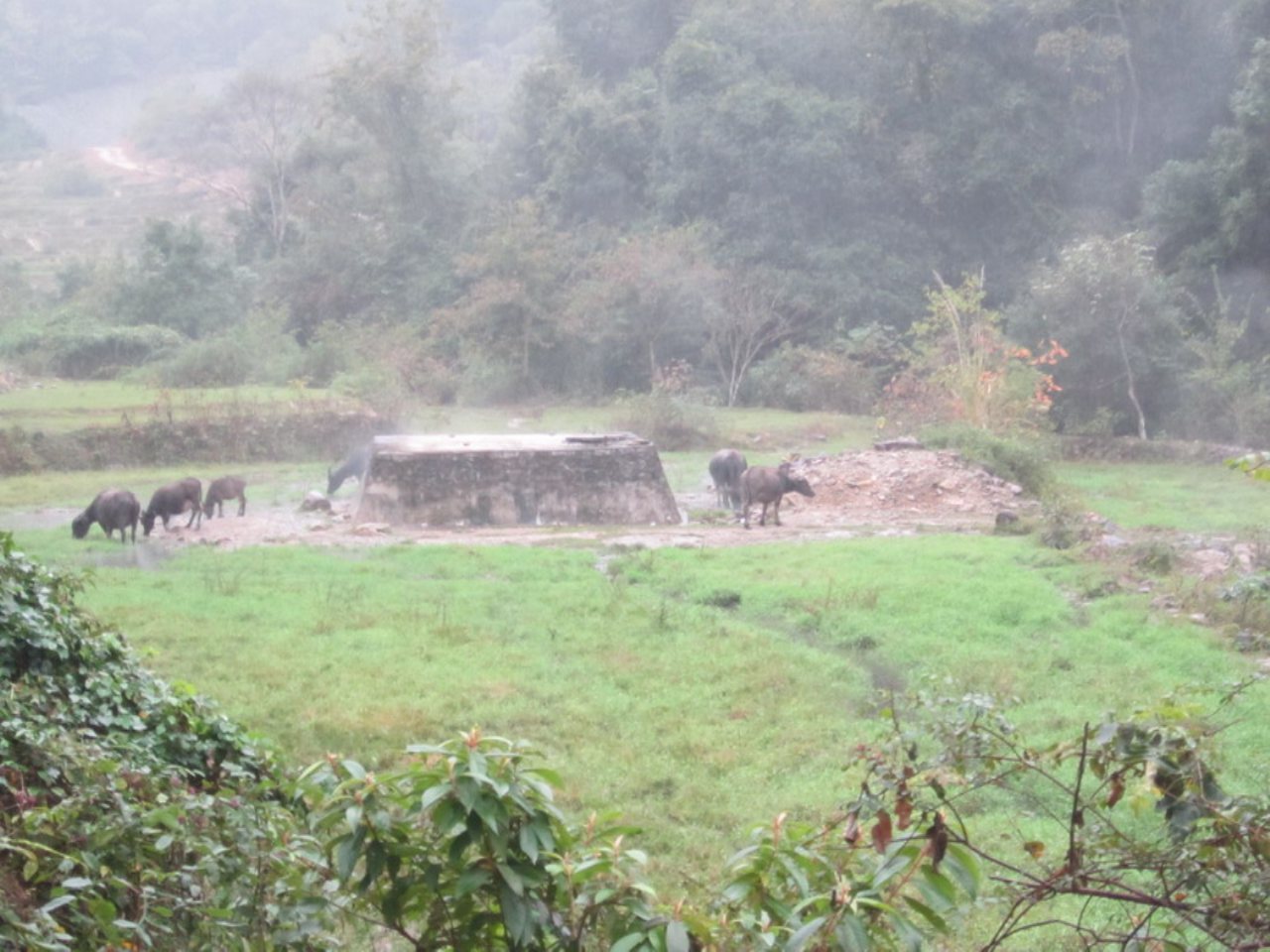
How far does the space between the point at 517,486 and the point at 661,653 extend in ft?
22.7

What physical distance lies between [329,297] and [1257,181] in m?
23.2

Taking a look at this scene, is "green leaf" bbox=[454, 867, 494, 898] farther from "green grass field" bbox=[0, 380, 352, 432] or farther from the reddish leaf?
"green grass field" bbox=[0, 380, 352, 432]

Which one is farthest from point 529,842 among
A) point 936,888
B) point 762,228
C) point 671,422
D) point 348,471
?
point 762,228

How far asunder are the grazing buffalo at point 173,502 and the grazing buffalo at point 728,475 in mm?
6796

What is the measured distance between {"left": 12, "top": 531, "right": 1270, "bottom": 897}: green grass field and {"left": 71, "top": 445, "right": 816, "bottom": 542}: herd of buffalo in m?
0.61

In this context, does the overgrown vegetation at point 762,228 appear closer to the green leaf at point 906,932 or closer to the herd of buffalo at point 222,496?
the herd of buffalo at point 222,496

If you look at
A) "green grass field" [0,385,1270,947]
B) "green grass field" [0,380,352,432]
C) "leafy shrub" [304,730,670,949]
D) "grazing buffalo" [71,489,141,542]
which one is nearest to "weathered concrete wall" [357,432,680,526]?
"green grass field" [0,385,1270,947]

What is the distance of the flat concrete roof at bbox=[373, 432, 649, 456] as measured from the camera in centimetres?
1556

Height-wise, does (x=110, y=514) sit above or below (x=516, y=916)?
below

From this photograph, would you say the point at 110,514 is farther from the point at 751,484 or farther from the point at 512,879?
the point at 512,879

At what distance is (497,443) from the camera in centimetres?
1634

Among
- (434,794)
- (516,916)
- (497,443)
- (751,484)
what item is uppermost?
(434,794)

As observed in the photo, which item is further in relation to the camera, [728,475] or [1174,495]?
[1174,495]

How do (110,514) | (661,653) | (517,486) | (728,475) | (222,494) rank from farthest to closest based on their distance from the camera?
1. (728,475)
2. (517,486)
3. (222,494)
4. (110,514)
5. (661,653)
